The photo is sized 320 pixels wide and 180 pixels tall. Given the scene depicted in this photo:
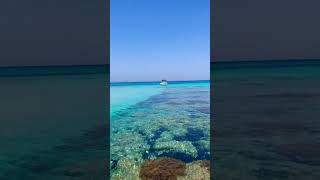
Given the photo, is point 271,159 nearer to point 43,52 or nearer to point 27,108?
point 27,108

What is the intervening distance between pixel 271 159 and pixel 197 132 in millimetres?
2955

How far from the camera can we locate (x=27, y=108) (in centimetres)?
1102

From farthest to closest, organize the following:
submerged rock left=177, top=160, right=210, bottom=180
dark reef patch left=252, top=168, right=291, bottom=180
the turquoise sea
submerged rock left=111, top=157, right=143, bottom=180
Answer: the turquoise sea < submerged rock left=111, top=157, right=143, bottom=180 < submerged rock left=177, top=160, right=210, bottom=180 < dark reef patch left=252, top=168, right=291, bottom=180

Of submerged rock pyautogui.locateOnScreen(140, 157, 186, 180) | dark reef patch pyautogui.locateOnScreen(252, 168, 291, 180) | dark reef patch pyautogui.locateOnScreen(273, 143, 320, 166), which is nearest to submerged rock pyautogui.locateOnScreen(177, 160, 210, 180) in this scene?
submerged rock pyautogui.locateOnScreen(140, 157, 186, 180)

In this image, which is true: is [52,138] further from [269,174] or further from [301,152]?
[301,152]

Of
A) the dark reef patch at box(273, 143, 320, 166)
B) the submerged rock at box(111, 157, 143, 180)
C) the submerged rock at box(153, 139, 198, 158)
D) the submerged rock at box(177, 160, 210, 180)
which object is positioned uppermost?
the dark reef patch at box(273, 143, 320, 166)

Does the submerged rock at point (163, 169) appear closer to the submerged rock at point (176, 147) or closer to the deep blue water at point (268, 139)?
the deep blue water at point (268, 139)

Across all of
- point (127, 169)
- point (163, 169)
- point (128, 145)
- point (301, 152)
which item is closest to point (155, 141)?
point (128, 145)

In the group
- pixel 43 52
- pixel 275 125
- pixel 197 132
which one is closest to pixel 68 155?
pixel 197 132

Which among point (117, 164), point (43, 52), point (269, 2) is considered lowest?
point (117, 164)

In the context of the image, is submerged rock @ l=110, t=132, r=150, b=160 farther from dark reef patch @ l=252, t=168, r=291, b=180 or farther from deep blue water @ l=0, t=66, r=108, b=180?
dark reef patch @ l=252, t=168, r=291, b=180

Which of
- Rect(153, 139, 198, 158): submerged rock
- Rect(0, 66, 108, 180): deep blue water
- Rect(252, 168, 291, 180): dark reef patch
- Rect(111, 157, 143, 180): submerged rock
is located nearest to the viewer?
Rect(252, 168, 291, 180): dark reef patch

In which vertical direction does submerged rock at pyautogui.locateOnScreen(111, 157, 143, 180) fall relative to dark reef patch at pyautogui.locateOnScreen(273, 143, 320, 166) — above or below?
below

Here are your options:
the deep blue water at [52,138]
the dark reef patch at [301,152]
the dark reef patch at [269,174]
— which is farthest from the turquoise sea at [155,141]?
the dark reef patch at [301,152]
